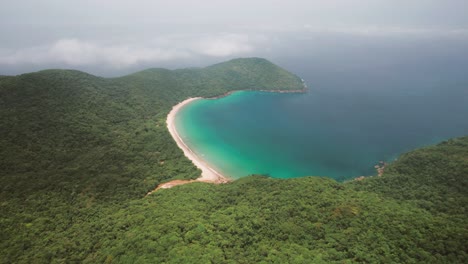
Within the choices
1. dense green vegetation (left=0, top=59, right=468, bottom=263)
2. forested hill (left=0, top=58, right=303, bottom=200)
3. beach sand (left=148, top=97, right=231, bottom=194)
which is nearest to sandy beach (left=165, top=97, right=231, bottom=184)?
→ beach sand (left=148, top=97, right=231, bottom=194)

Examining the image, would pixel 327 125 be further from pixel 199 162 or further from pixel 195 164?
pixel 195 164

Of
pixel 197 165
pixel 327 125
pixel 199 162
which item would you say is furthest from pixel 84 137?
pixel 327 125

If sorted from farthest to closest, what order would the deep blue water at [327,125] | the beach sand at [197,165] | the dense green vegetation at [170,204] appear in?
the deep blue water at [327,125]
the beach sand at [197,165]
the dense green vegetation at [170,204]

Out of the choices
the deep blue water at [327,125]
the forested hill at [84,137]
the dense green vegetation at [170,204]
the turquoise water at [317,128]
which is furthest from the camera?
the deep blue water at [327,125]

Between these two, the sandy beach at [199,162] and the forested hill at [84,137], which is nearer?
the forested hill at [84,137]

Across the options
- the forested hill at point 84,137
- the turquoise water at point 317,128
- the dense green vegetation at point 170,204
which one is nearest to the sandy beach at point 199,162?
the turquoise water at point 317,128

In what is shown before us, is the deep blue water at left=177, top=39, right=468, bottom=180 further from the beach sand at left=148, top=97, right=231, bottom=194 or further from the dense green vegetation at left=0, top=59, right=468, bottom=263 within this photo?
the dense green vegetation at left=0, top=59, right=468, bottom=263

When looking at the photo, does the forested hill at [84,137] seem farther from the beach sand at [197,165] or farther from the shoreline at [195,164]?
the beach sand at [197,165]
